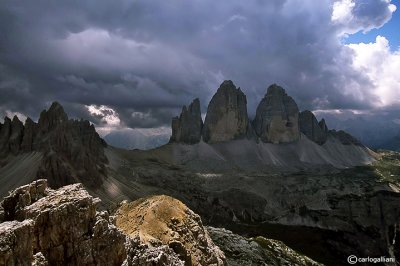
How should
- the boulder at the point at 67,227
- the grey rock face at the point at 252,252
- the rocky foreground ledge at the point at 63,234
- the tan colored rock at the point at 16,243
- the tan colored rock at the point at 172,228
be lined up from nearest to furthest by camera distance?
the tan colored rock at the point at 16,243 < the rocky foreground ledge at the point at 63,234 < the boulder at the point at 67,227 < the tan colored rock at the point at 172,228 < the grey rock face at the point at 252,252

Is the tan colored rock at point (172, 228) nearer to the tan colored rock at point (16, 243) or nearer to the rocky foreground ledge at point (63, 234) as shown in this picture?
the rocky foreground ledge at point (63, 234)

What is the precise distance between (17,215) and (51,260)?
11.4 feet

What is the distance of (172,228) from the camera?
124 ft

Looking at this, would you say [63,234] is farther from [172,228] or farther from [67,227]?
[172,228]

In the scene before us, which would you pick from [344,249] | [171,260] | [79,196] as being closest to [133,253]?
[171,260]

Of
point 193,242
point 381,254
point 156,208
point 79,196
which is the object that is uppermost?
point 79,196

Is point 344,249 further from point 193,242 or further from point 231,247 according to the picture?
point 193,242

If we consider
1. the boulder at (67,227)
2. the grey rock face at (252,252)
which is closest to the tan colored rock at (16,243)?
the boulder at (67,227)

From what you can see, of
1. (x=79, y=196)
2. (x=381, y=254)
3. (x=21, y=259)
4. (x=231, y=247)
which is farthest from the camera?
(x=381, y=254)

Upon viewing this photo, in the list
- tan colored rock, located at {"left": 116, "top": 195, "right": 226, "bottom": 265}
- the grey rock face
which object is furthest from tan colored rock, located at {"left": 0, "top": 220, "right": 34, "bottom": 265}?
the grey rock face

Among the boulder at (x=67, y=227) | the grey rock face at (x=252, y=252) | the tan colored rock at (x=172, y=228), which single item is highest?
the boulder at (x=67, y=227)

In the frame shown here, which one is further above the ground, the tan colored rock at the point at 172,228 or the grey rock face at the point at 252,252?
the tan colored rock at the point at 172,228

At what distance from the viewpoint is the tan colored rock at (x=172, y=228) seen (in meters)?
34.8

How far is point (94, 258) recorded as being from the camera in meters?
24.1
